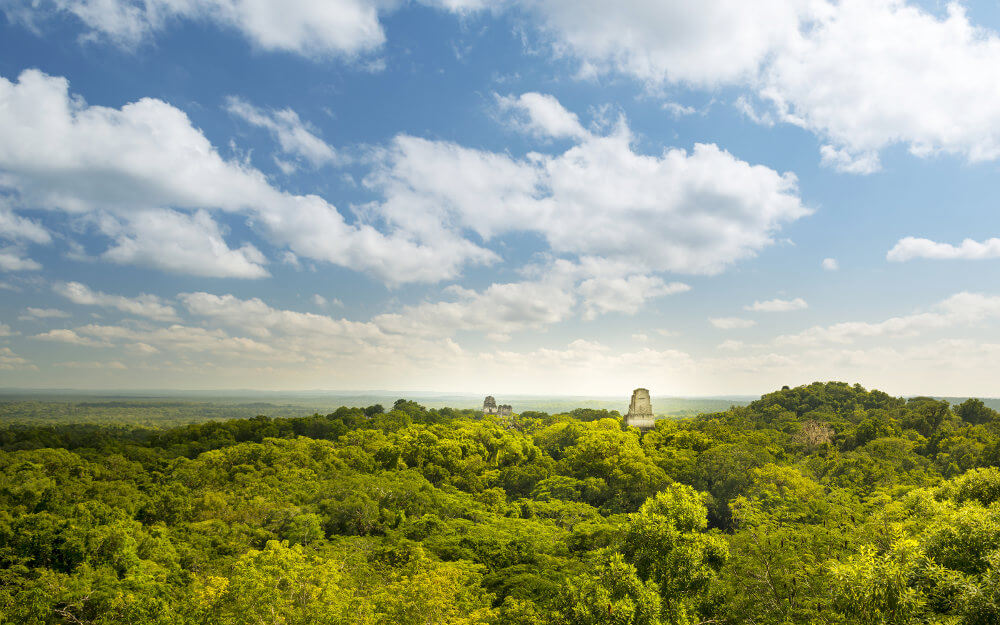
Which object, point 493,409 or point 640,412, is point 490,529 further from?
point 493,409

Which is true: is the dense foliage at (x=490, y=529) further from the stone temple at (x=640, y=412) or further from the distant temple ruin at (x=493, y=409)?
the distant temple ruin at (x=493, y=409)

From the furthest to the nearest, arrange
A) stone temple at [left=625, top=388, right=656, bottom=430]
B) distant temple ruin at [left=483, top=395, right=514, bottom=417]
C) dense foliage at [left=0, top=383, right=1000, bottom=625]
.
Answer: distant temple ruin at [left=483, top=395, right=514, bottom=417] < stone temple at [left=625, top=388, right=656, bottom=430] < dense foliage at [left=0, top=383, right=1000, bottom=625]

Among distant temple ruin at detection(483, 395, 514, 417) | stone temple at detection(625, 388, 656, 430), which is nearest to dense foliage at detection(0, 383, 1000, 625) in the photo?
stone temple at detection(625, 388, 656, 430)

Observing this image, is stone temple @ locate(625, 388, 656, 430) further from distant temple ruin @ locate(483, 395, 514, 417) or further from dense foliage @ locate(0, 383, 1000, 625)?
distant temple ruin @ locate(483, 395, 514, 417)

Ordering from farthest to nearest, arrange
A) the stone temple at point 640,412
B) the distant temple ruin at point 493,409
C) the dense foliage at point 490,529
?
the distant temple ruin at point 493,409 → the stone temple at point 640,412 → the dense foliage at point 490,529

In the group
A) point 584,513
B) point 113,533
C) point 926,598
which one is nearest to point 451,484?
point 584,513

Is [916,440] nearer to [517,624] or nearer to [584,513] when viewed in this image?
[584,513]

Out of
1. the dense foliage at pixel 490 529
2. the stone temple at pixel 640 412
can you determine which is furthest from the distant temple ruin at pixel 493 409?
the dense foliage at pixel 490 529
